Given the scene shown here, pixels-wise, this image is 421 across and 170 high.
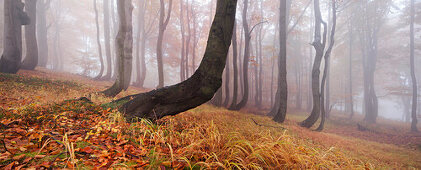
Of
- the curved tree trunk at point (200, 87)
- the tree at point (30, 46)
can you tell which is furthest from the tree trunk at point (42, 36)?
the curved tree trunk at point (200, 87)

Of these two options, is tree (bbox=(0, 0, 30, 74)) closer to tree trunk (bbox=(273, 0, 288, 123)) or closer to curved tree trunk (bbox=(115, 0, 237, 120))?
curved tree trunk (bbox=(115, 0, 237, 120))

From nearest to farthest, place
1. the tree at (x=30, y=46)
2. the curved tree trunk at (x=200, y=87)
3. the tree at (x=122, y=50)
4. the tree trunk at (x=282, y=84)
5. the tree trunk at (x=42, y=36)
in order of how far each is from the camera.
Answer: the curved tree trunk at (x=200, y=87)
the tree at (x=122, y=50)
the tree trunk at (x=282, y=84)
the tree at (x=30, y=46)
the tree trunk at (x=42, y=36)

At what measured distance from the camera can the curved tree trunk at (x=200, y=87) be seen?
3234mm

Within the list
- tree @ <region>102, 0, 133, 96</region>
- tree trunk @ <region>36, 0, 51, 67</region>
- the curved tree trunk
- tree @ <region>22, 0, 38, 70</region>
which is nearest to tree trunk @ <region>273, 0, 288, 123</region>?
the curved tree trunk

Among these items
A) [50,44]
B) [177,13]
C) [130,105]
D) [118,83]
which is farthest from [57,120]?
[50,44]

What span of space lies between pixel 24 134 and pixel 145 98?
167 centimetres

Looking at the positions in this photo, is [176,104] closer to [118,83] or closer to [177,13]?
[118,83]

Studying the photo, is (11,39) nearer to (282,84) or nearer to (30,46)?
(30,46)

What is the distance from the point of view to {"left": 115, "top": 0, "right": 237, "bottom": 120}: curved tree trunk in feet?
10.6

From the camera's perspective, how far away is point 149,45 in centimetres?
2222

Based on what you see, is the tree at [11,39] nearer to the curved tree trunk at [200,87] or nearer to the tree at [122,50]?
the tree at [122,50]

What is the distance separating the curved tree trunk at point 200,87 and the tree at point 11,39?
8685 millimetres

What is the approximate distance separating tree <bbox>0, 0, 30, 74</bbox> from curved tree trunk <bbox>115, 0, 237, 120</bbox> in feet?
28.5

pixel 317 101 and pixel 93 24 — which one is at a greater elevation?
pixel 93 24
